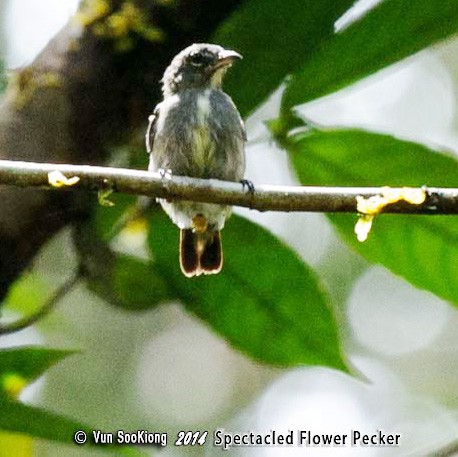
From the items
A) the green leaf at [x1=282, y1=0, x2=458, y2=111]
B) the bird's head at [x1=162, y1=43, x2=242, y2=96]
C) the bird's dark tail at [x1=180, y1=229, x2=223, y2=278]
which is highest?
the green leaf at [x1=282, y1=0, x2=458, y2=111]

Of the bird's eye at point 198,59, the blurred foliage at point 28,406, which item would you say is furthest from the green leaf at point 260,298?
the bird's eye at point 198,59

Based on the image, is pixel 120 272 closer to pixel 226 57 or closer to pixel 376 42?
pixel 226 57

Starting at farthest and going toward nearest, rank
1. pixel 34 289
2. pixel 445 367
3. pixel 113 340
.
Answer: pixel 445 367, pixel 113 340, pixel 34 289

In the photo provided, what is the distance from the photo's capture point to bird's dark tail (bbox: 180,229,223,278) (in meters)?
2.60

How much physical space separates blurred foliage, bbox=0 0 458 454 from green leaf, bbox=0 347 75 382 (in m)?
0.41

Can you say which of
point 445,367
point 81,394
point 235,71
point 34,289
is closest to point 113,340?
point 81,394

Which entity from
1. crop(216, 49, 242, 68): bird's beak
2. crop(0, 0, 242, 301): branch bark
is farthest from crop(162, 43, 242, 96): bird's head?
crop(0, 0, 242, 301): branch bark

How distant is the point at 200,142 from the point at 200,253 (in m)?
0.44

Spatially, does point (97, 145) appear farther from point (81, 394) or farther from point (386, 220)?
point (81, 394)

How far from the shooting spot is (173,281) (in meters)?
2.43

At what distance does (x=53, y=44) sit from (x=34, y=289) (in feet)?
2.32

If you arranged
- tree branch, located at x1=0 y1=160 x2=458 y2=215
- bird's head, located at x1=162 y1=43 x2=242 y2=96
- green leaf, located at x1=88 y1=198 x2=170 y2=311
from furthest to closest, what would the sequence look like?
bird's head, located at x1=162 y1=43 x2=242 y2=96 → green leaf, located at x1=88 y1=198 x2=170 y2=311 → tree branch, located at x1=0 y1=160 x2=458 y2=215

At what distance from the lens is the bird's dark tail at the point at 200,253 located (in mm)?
2603

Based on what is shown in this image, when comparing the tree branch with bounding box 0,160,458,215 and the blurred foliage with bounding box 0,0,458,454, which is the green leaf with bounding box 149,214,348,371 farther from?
the tree branch with bounding box 0,160,458,215
